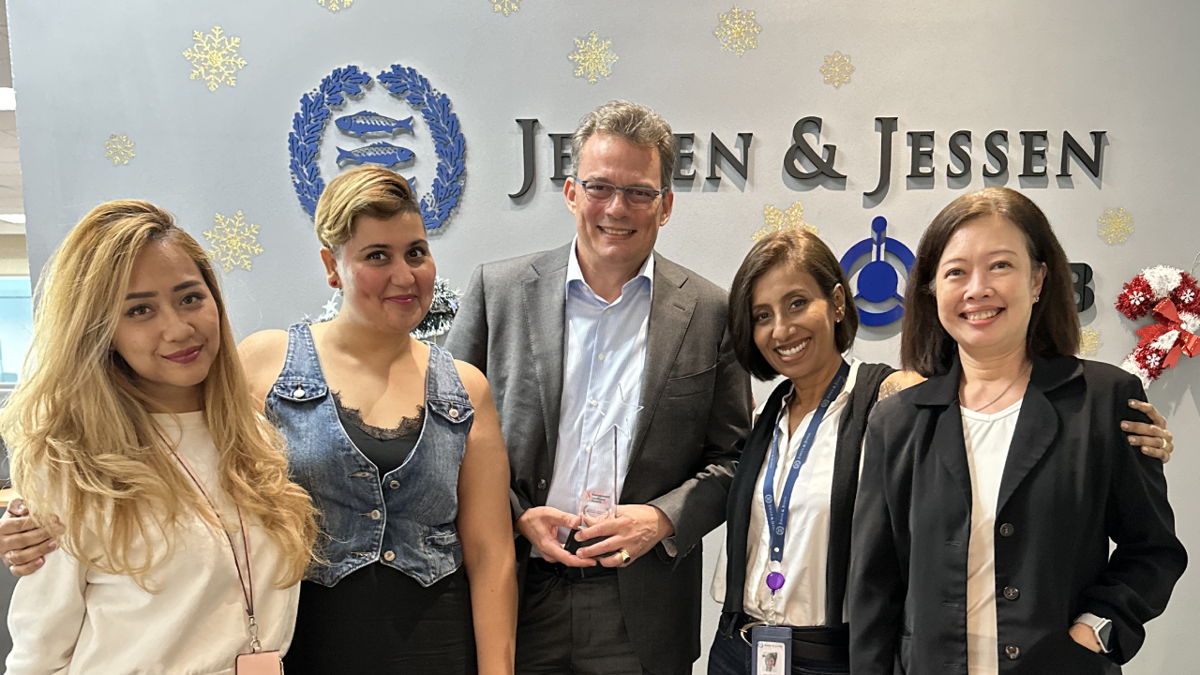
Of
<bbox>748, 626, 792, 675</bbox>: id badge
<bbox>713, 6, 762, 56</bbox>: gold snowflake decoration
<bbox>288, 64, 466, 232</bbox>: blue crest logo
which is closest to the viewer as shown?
<bbox>748, 626, 792, 675</bbox>: id badge

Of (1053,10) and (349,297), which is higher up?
(1053,10)

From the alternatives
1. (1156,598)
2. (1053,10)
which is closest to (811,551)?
(1156,598)

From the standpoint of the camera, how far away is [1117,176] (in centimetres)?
351

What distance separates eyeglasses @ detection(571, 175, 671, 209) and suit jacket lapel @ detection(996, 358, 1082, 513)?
0.99 meters

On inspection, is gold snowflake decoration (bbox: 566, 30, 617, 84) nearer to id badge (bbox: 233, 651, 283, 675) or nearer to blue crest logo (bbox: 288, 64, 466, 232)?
blue crest logo (bbox: 288, 64, 466, 232)

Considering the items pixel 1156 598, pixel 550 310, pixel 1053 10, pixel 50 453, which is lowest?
pixel 1156 598

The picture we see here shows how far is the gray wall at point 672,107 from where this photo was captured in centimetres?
348

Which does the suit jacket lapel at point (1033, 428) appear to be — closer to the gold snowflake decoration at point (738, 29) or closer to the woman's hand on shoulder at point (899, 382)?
the woman's hand on shoulder at point (899, 382)

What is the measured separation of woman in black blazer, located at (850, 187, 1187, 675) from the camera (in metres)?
1.54

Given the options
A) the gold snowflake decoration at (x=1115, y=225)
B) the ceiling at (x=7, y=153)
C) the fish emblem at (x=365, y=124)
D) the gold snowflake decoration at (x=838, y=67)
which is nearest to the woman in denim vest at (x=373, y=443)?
the fish emblem at (x=365, y=124)

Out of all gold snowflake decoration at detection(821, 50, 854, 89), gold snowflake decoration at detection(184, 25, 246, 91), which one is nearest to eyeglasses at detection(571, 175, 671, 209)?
gold snowflake decoration at detection(821, 50, 854, 89)

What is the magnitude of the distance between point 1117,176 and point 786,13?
1593 millimetres

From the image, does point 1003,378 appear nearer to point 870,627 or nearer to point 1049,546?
point 1049,546

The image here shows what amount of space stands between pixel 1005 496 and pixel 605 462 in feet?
3.07
